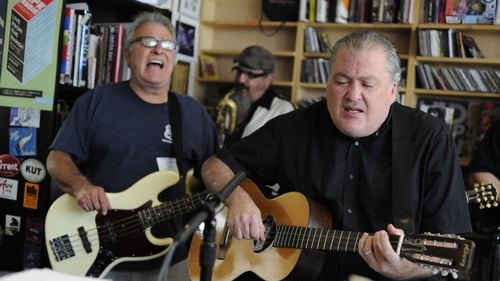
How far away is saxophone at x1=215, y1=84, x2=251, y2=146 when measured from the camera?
4.28 m

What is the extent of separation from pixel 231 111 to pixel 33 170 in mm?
1535

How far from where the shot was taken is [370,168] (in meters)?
2.15

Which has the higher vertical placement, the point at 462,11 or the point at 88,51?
the point at 462,11

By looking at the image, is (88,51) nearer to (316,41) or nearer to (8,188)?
(8,188)

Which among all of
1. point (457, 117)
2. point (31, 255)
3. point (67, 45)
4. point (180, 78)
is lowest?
point (31, 255)

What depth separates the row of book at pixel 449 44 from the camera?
418cm

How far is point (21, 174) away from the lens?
3.10 m

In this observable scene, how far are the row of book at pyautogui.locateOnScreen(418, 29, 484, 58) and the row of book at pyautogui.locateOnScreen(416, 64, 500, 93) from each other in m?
0.10

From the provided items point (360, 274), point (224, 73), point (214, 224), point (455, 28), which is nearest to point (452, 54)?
point (455, 28)

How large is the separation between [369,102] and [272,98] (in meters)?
2.20

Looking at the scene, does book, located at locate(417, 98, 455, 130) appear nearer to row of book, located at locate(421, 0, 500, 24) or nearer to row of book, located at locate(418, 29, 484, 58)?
row of book, located at locate(418, 29, 484, 58)

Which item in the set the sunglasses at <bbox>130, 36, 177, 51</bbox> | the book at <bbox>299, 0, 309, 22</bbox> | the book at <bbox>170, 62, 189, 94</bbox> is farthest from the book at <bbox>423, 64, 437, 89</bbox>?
the sunglasses at <bbox>130, 36, 177, 51</bbox>

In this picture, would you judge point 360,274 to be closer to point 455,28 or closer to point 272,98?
point 272,98

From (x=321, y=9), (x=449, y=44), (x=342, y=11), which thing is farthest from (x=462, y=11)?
(x=321, y=9)
